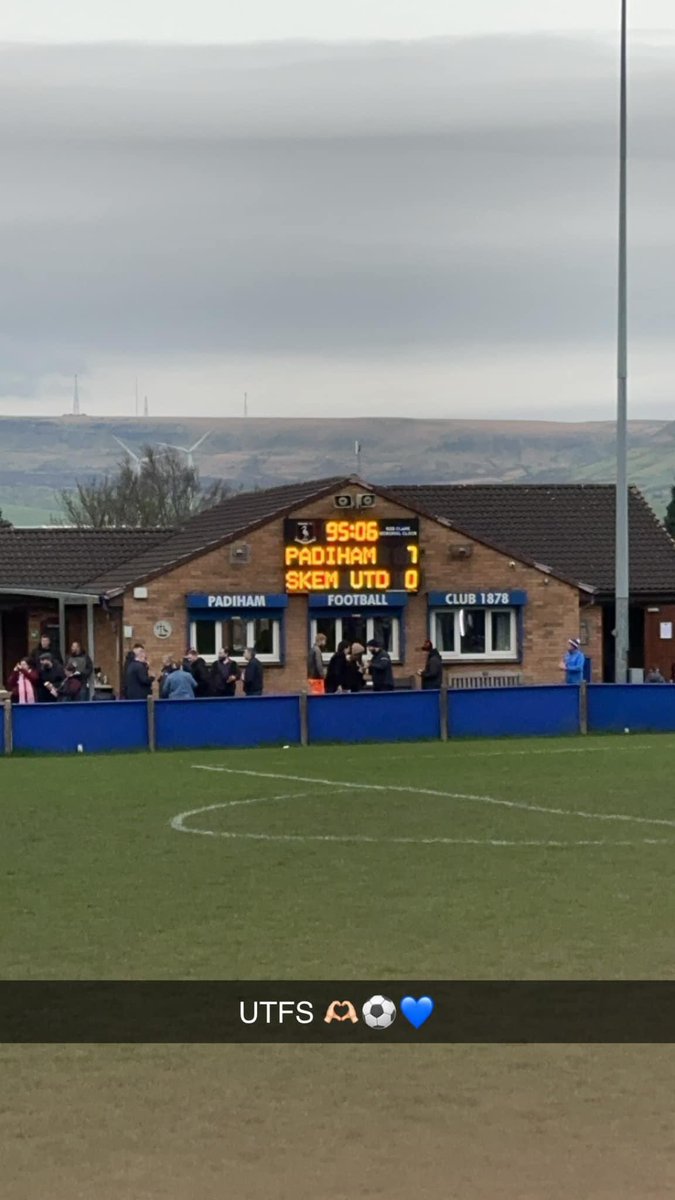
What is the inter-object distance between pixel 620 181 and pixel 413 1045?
106ft

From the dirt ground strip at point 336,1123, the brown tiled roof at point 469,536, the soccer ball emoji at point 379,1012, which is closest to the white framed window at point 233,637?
the brown tiled roof at point 469,536

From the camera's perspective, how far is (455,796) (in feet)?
77.7

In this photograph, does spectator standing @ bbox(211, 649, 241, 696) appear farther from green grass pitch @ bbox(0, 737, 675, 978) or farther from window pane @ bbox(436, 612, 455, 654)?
window pane @ bbox(436, 612, 455, 654)

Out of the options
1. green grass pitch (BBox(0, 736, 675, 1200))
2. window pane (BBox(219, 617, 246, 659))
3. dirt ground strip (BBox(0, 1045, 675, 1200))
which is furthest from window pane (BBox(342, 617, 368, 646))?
dirt ground strip (BBox(0, 1045, 675, 1200))

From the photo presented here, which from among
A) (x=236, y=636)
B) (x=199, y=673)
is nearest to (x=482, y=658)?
(x=236, y=636)

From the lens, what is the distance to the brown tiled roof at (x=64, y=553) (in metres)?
54.1

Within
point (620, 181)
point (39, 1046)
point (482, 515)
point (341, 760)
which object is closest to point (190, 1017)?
point (39, 1046)

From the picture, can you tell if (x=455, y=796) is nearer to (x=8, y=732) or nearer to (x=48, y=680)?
(x=8, y=732)

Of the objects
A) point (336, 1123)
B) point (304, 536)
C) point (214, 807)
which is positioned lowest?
point (336, 1123)

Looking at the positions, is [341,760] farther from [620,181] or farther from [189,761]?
[620,181]

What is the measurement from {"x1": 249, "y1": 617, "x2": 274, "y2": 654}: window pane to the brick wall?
1.67 feet

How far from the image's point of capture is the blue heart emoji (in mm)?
10938

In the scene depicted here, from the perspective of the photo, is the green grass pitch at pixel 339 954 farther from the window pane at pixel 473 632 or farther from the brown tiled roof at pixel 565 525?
the brown tiled roof at pixel 565 525
